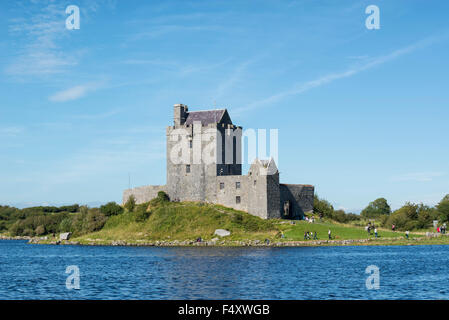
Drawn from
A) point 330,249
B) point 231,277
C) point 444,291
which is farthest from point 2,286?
point 330,249

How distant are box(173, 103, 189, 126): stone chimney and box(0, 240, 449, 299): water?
25.5 m

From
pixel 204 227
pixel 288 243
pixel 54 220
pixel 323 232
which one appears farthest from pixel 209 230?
pixel 54 220

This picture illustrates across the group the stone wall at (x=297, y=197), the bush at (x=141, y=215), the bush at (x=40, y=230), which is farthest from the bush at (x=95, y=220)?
the stone wall at (x=297, y=197)

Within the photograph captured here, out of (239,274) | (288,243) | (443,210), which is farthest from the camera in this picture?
(443,210)

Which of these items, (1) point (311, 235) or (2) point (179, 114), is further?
(2) point (179, 114)

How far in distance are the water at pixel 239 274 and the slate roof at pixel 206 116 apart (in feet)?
79.7

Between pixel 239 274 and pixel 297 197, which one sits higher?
pixel 297 197

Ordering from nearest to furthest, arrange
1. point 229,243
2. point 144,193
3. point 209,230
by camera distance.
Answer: point 229,243 < point 209,230 < point 144,193

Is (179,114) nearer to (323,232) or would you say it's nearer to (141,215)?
(141,215)

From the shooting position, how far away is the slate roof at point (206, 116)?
73688 mm

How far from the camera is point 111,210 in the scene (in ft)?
256

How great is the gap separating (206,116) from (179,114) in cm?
384

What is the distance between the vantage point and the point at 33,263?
48.7m
